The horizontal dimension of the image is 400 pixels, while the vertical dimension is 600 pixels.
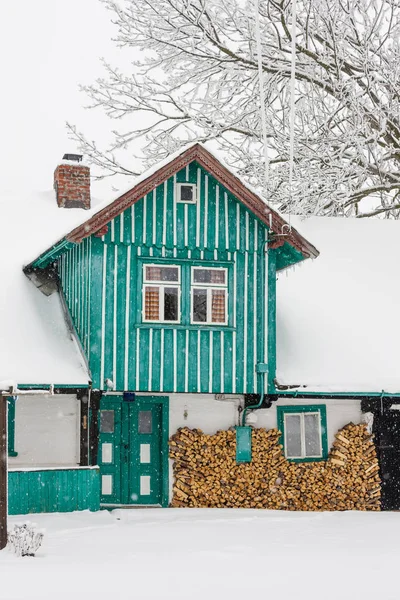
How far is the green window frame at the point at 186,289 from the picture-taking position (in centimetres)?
1747

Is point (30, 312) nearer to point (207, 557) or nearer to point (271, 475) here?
point (271, 475)

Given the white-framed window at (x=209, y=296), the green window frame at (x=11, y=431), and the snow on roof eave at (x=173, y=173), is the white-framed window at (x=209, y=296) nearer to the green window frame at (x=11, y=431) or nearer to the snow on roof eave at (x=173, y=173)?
the snow on roof eave at (x=173, y=173)

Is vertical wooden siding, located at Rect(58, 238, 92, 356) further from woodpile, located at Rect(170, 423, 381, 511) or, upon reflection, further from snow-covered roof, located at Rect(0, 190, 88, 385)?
woodpile, located at Rect(170, 423, 381, 511)

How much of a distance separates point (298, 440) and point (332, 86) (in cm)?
802

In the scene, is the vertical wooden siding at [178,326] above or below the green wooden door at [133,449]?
A: above

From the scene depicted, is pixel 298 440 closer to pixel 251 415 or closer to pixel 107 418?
pixel 251 415

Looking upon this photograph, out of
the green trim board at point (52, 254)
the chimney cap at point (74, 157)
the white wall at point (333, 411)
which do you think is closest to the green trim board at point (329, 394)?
the white wall at point (333, 411)

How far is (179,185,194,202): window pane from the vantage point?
17.8 m

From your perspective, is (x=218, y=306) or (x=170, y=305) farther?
(x=218, y=306)

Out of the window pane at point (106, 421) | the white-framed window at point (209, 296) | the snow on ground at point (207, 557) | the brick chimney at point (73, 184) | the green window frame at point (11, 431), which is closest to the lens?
the snow on ground at point (207, 557)

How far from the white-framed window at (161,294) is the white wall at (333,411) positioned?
2.92 meters

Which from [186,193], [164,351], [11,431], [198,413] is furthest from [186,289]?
[11,431]

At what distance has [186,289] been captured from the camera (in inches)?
693

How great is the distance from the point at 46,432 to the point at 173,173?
200 inches
